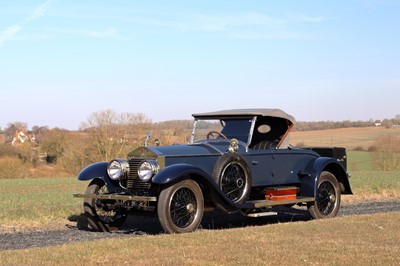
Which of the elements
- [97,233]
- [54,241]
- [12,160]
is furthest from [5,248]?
[12,160]

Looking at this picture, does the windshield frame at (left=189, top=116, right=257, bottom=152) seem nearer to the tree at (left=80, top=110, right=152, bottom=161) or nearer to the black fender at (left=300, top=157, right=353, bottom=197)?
the black fender at (left=300, top=157, right=353, bottom=197)

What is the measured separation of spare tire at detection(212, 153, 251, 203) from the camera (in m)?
10.4

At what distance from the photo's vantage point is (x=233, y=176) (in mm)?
10664

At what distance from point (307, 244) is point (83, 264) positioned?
291 cm

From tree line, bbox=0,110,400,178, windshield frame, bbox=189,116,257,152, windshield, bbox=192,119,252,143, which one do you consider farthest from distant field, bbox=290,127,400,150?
windshield, bbox=192,119,252,143

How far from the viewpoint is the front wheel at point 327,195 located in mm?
12320

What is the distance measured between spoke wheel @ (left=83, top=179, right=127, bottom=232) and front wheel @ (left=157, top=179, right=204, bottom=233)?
1216mm

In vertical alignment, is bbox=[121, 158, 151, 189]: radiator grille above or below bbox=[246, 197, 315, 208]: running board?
above

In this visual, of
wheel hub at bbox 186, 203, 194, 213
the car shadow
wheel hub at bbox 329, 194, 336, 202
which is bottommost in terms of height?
the car shadow

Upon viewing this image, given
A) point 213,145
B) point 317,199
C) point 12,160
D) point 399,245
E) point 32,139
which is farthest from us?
point 32,139

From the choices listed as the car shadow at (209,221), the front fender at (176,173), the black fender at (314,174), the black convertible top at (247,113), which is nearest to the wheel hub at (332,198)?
the black fender at (314,174)

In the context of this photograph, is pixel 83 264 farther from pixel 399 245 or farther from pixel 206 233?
pixel 399 245

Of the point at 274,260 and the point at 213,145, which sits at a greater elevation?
the point at 213,145

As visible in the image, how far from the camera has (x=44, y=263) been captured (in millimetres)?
6703
